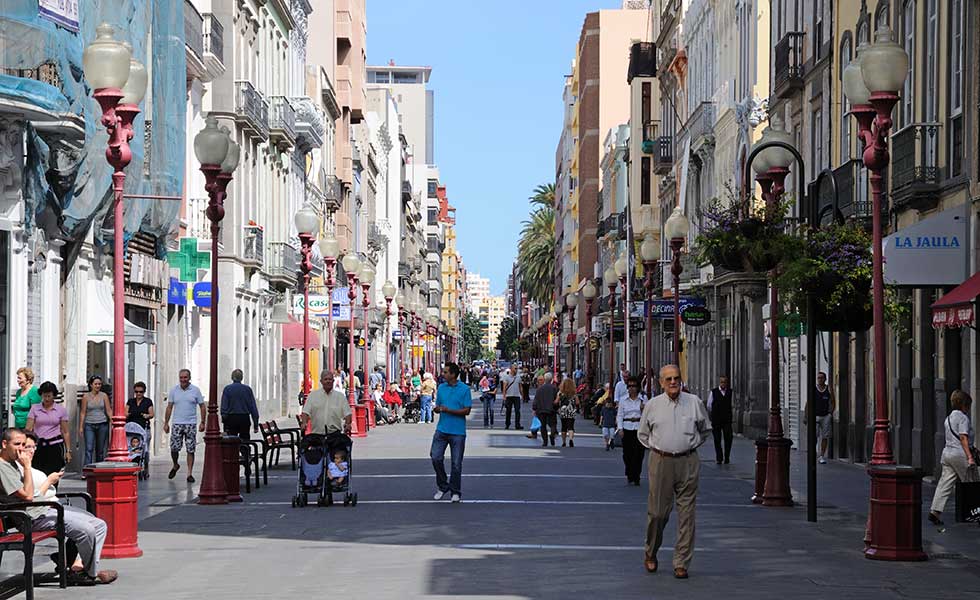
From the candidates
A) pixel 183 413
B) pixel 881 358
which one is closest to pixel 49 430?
pixel 183 413

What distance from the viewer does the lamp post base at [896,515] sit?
50.5 ft

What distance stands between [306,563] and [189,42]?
25.6m

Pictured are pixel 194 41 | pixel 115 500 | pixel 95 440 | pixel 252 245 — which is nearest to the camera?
pixel 115 500

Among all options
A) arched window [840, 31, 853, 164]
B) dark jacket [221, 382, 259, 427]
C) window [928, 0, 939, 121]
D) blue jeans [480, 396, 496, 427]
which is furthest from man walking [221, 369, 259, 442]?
blue jeans [480, 396, 496, 427]

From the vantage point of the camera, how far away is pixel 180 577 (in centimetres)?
1380

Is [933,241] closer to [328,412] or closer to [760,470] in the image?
[760,470]

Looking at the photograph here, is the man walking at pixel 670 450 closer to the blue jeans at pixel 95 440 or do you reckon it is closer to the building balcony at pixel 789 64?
the blue jeans at pixel 95 440

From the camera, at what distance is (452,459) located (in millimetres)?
21297

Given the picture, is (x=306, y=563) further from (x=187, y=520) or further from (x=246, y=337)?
(x=246, y=337)

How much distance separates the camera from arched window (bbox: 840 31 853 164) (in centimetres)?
3281

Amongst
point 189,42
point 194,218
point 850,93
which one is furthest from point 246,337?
point 850,93

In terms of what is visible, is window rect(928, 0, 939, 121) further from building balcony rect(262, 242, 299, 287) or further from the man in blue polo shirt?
building balcony rect(262, 242, 299, 287)

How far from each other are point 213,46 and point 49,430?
22.5 metres

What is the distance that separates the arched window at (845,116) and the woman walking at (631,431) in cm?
838
